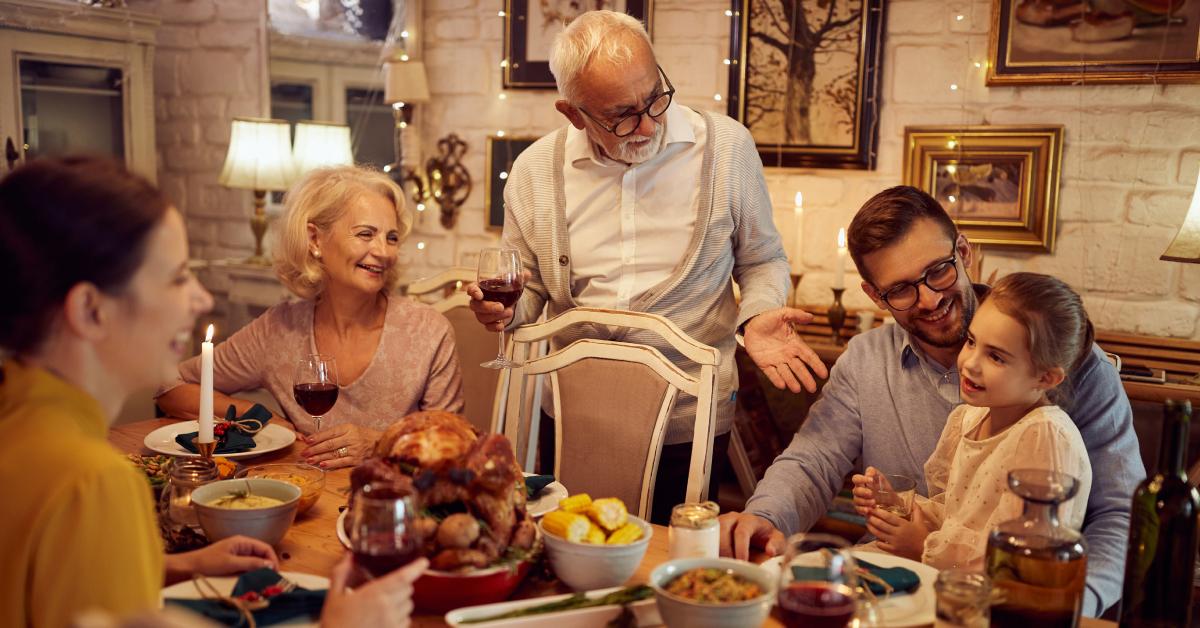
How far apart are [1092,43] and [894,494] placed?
205 centimetres

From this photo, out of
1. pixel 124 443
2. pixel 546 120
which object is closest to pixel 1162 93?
pixel 546 120

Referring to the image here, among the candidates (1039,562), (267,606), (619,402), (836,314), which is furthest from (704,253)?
(267,606)

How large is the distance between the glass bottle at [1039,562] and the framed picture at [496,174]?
309 cm

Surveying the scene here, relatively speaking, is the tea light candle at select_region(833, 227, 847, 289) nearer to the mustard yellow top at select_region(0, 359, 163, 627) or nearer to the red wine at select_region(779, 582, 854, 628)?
the red wine at select_region(779, 582, 854, 628)

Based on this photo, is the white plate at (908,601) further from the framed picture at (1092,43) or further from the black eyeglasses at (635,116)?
the framed picture at (1092,43)

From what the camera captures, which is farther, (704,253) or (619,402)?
(704,253)

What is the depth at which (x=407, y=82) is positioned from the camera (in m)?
4.19

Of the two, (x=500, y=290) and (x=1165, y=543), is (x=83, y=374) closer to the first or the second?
(x=500, y=290)

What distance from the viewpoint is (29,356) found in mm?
1104

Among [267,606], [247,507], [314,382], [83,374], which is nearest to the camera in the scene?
[83,374]

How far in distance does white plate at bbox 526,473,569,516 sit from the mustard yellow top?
28.8 inches

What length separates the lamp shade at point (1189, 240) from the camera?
2.73 metres

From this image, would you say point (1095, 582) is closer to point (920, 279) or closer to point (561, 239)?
point (920, 279)

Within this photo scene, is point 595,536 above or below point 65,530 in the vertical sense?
below
